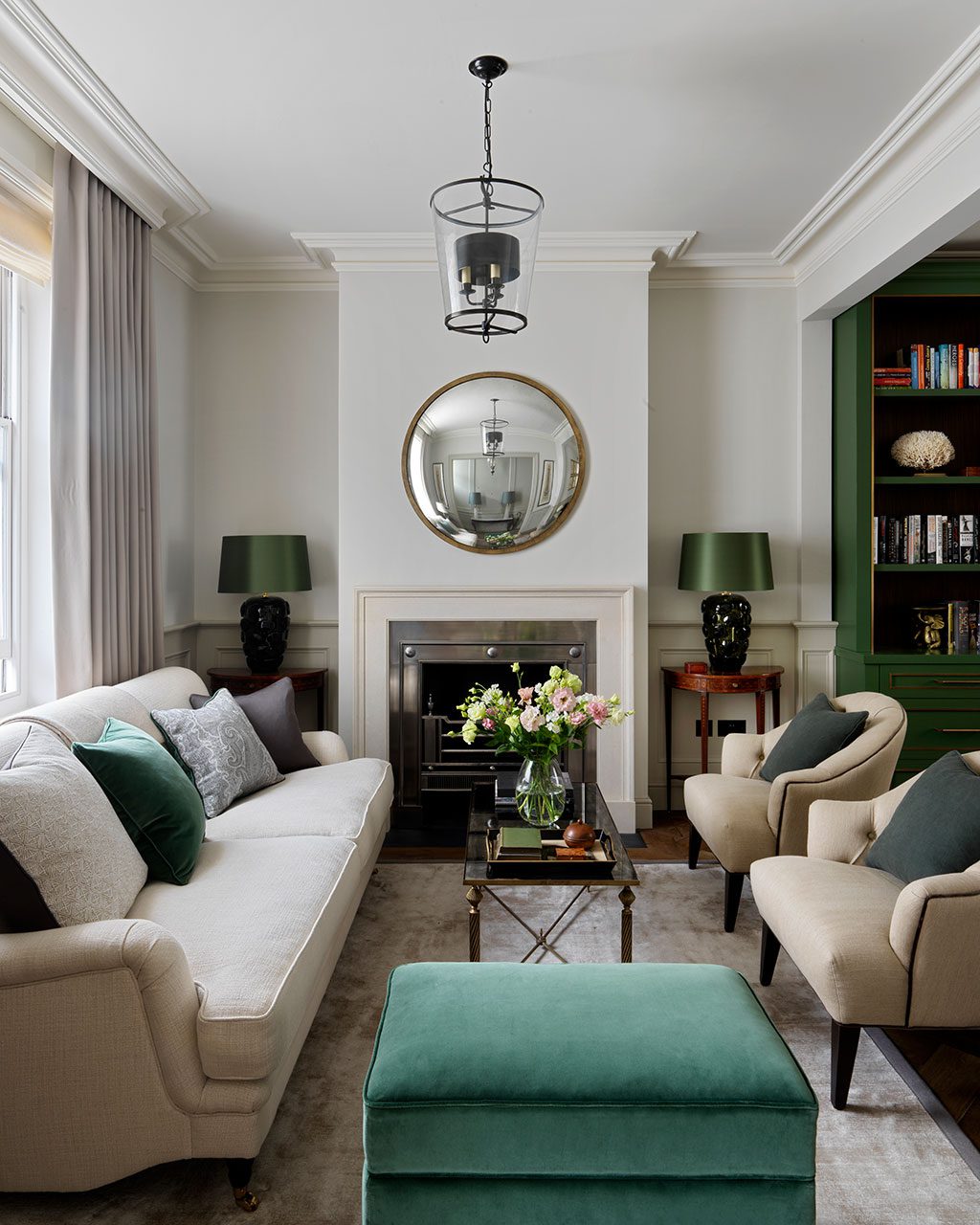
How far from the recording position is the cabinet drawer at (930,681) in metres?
4.27

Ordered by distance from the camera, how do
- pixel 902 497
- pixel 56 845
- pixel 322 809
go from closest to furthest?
pixel 56 845 → pixel 322 809 → pixel 902 497

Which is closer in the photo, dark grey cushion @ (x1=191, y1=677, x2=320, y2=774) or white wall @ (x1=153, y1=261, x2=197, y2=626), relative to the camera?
dark grey cushion @ (x1=191, y1=677, x2=320, y2=774)

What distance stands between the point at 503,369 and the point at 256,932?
3.01 metres

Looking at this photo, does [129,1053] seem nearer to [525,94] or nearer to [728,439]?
[525,94]

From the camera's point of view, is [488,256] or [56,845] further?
→ [488,256]

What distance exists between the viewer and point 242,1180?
182 centimetres

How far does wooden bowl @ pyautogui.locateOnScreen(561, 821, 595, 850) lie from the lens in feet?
8.74

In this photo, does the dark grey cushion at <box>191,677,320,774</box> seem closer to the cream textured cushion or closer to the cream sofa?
the cream sofa

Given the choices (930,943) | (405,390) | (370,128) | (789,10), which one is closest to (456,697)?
(405,390)

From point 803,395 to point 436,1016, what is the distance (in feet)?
12.7

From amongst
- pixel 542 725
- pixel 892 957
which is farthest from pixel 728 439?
pixel 892 957

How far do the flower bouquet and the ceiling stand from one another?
1.82 metres

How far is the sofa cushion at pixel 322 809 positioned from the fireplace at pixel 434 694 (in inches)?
31.3

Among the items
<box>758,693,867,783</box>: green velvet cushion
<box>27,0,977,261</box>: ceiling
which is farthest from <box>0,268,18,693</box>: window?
<box>758,693,867,783</box>: green velvet cushion
